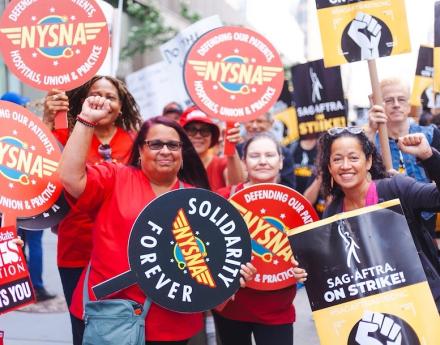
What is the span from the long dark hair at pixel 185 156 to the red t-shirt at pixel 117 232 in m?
0.20

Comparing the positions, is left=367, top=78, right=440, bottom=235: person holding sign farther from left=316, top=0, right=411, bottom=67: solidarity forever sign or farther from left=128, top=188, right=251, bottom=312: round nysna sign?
left=128, top=188, right=251, bottom=312: round nysna sign

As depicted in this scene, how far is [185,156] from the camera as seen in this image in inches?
120

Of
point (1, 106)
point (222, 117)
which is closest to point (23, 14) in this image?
point (1, 106)

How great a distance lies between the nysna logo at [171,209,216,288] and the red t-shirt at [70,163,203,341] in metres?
0.19

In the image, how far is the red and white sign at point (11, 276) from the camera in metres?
2.66

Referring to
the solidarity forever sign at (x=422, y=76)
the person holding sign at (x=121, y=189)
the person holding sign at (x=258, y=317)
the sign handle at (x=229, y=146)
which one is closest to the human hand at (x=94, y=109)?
the person holding sign at (x=121, y=189)

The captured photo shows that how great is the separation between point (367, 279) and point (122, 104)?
1.80 metres

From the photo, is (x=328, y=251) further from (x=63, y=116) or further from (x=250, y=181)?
(x=63, y=116)

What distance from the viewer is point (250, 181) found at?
3490 mm

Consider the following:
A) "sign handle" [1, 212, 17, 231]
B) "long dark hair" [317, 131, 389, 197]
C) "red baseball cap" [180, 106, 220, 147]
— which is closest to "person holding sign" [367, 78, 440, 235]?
"long dark hair" [317, 131, 389, 197]

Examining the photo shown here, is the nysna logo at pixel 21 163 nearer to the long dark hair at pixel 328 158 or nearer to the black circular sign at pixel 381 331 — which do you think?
the long dark hair at pixel 328 158

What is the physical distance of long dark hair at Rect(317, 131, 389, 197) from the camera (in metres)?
2.87

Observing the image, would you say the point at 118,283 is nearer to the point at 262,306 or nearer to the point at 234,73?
the point at 262,306

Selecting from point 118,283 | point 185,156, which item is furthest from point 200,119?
point 118,283
